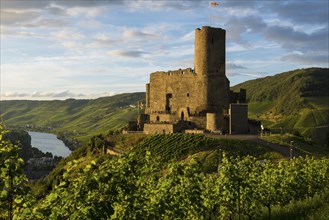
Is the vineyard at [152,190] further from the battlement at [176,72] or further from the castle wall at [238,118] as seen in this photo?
the battlement at [176,72]

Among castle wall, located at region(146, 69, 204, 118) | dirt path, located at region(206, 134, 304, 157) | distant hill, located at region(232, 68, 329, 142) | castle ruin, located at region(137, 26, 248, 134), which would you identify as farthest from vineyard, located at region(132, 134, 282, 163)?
distant hill, located at region(232, 68, 329, 142)

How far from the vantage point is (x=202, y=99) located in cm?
6756

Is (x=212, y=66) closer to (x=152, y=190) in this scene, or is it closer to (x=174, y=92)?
(x=174, y=92)

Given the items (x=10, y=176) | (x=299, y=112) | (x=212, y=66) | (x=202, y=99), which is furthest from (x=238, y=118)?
(x=299, y=112)

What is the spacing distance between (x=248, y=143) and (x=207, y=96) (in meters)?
14.8

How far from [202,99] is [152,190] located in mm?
49483

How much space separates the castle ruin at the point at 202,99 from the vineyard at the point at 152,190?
100 ft

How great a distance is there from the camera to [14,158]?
12.0 m

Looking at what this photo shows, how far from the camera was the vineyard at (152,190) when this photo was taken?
12.2 metres

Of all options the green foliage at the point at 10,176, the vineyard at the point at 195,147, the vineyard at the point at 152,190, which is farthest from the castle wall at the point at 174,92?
the green foliage at the point at 10,176

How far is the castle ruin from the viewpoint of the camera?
206ft

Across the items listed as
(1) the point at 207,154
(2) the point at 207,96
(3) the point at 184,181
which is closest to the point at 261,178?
(3) the point at 184,181

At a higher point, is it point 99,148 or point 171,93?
point 171,93

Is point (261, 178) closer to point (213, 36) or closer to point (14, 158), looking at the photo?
point (14, 158)
